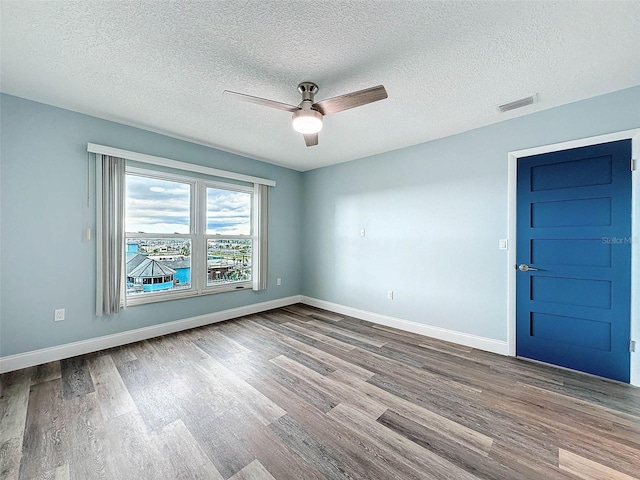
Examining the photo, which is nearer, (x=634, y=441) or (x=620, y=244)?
(x=634, y=441)

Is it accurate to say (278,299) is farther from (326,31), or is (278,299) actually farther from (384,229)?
(326,31)

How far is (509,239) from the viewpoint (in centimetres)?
291

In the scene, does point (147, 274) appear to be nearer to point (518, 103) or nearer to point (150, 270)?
point (150, 270)

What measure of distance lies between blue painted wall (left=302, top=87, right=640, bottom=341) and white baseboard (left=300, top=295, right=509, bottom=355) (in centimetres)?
7

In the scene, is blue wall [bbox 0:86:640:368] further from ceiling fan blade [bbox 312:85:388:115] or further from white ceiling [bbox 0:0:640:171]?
ceiling fan blade [bbox 312:85:388:115]

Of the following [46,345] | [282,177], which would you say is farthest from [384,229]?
[46,345]

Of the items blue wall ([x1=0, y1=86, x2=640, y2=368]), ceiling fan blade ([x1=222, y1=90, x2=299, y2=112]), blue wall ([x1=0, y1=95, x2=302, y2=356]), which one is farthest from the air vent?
blue wall ([x1=0, y1=95, x2=302, y2=356])

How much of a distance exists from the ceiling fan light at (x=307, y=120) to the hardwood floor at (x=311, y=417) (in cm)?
225

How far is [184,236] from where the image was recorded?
3705mm

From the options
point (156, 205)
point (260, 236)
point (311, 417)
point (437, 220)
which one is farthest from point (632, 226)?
point (156, 205)

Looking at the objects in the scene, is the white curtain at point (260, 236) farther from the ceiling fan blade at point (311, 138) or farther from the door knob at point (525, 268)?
the door knob at point (525, 268)

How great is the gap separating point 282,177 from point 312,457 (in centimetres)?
421

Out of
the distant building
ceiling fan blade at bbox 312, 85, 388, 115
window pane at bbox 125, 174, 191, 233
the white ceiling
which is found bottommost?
the distant building

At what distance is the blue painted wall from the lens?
2.78 meters
